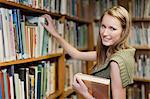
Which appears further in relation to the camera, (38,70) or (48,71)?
(48,71)

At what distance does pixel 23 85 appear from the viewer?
148cm

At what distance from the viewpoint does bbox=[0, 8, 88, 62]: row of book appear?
4.33 ft

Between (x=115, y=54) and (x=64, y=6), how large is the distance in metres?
0.74

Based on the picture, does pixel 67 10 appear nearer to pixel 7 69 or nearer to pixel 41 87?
pixel 41 87

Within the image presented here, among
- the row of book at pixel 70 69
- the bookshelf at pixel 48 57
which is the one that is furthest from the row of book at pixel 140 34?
the row of book at pixel 70 69

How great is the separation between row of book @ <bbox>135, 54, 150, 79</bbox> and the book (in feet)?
4.74

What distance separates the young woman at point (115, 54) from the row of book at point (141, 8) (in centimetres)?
131

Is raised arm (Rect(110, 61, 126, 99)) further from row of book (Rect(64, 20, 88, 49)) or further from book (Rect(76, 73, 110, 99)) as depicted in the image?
row of book (Rect(64, 20, 88, 49))

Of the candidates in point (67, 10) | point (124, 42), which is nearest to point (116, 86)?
point (124, 42)

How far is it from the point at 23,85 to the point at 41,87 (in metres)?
0.24

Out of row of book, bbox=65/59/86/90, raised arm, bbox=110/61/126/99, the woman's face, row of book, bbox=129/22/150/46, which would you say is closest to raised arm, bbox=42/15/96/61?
row of book, bbox=65/59/86/90

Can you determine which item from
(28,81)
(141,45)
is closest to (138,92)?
(141,45)

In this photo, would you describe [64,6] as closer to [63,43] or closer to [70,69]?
[63,43]

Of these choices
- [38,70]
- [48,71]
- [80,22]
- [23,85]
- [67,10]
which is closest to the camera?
[23,85]
